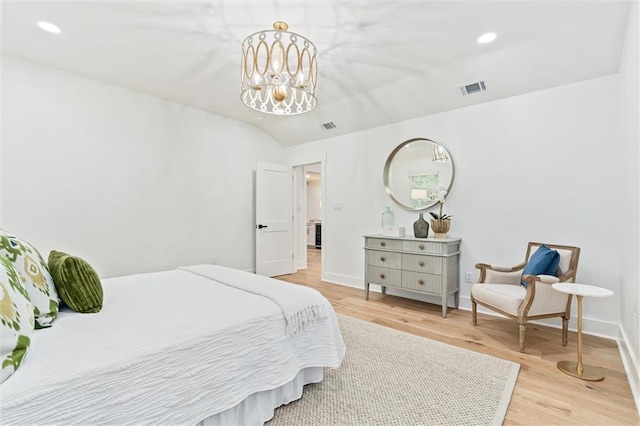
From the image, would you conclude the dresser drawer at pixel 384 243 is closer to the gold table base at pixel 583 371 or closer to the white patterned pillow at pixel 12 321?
the gold table base at pixel 583 371

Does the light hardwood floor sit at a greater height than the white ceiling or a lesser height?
lesser

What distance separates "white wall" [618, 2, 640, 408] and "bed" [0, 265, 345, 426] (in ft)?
6.34

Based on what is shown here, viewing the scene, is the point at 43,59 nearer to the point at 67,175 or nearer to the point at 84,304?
the point at 67,175

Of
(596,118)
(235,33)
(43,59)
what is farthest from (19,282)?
(596,118)

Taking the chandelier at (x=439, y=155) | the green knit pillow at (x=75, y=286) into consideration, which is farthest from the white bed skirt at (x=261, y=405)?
the chandelier at (x=439, y=155)

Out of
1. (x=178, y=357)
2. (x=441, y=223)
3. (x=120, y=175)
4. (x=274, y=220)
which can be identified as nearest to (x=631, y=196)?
(x=441, y=223)

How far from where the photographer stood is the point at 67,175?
3.36 meters

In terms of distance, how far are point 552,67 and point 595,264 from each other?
186 cm

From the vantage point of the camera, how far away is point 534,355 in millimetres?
2406

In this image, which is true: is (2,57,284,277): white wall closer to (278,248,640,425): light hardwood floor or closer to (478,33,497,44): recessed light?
(278,248,640,425): light hardwood floor

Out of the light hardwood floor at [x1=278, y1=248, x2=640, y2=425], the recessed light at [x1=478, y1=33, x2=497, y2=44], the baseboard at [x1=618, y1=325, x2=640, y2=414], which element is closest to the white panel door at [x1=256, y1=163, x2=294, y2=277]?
the light hardwood floor at [x1=278, y1=248, x2=640, y2=425]

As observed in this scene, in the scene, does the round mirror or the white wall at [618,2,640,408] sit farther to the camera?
the round mirror

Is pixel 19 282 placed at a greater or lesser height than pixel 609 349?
greater

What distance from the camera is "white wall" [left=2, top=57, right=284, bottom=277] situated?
311 centimetres
